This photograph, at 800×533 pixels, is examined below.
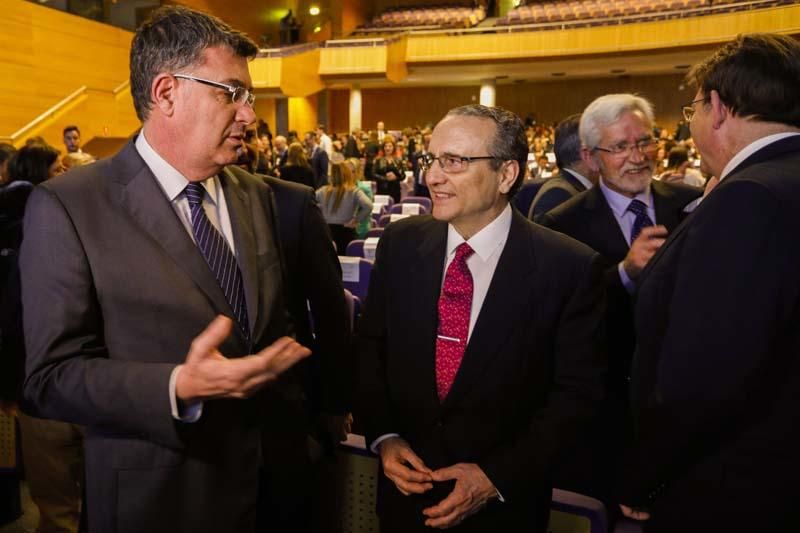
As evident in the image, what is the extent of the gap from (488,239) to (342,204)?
190 inches

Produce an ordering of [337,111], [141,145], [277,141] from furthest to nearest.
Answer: [337,111] → [277,141] → [141,145]

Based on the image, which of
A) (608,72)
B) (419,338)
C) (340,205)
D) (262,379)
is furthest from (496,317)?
(608,72)

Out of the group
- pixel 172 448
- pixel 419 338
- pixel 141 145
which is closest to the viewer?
pixel 172 448

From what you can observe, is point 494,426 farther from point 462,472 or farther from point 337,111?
point 337,111

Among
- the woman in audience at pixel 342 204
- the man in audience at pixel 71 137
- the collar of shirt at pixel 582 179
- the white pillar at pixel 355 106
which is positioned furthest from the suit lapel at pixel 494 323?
the white pillar at pixel 355 106

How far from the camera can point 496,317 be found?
1.62 m

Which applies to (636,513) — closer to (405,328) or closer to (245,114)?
(405,328)

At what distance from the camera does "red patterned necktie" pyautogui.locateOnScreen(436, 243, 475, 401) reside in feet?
5.51

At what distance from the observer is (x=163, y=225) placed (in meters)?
1.35

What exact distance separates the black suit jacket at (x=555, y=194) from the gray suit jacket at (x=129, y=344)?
6.31 ft

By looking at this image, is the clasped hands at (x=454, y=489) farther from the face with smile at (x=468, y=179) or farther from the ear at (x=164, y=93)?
the ear at (x=164, y=93)

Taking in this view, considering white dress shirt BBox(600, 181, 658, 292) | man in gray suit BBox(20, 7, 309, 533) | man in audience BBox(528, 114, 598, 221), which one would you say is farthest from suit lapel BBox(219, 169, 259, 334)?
man in audience BBox(528, 114, 598, 221)

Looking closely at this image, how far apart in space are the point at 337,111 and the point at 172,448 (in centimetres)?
2363

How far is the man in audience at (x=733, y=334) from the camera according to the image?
123 centimetres
